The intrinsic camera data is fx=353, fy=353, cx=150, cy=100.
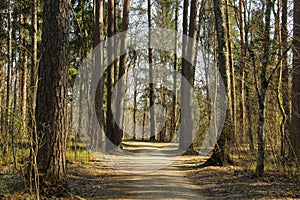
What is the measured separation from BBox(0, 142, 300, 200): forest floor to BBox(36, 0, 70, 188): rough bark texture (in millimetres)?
664

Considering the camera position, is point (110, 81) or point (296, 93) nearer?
point (296, 93)

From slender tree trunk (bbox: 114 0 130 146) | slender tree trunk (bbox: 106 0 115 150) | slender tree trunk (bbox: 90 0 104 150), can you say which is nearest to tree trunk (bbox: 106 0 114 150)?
slender tree trunk (bbox: 106 0 115 150)

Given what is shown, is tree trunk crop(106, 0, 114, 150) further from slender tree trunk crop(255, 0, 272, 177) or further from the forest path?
slender tree trunk crop(255, 0, 272, 177)

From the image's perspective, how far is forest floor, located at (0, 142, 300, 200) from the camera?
24.8 feet

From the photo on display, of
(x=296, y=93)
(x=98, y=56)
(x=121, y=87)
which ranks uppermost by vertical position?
(x=98, y=56)

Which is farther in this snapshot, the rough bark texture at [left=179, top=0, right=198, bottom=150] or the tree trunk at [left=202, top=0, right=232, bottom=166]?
the rough bark texture at [left=179, top=0, right=198, bottom=150]

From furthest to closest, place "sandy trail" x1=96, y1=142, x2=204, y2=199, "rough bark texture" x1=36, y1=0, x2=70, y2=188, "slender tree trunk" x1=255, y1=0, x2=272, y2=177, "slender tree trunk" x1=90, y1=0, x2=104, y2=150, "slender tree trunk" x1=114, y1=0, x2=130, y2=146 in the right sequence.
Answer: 1. "slender tree trunk" x1=114, y1=0, x2=130, y2=146
2. "slender tree trunk" x1=90, y1=0, x2=104, y2=150
3. "slender tree trunk" x1=255, y1=0, x2=272, y2=177
4. "sandy trail" x1=96, y1=142, x2=204, y2=199
5. "rough bark texture" x1=36, y1=0, x2=70, y2=188

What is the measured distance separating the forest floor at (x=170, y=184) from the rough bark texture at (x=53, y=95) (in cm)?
66

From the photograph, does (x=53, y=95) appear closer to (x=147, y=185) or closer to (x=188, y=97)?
(x=147, y=185)

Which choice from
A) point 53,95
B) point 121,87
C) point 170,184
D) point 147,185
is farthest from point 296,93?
point 121,87

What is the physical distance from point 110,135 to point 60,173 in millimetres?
11785

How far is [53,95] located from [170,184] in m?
3.95

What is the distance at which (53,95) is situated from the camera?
7.02 metres

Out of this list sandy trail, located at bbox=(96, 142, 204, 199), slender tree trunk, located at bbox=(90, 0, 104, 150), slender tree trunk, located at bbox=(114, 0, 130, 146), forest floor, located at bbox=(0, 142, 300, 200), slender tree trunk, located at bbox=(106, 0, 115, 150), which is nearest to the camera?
forest floor, located at bbox=(0, 142, 300, 200)
